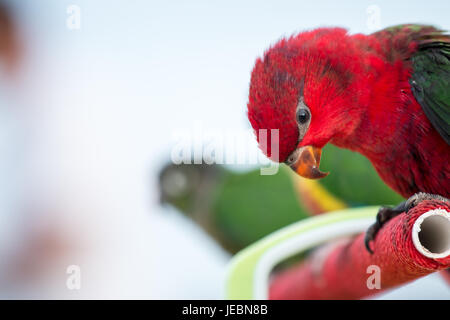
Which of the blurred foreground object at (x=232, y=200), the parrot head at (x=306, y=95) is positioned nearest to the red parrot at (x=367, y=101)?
the parrot head at (x=306, y=95)

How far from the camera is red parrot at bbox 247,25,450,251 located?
555mm

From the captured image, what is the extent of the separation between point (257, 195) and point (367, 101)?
0.42 metres

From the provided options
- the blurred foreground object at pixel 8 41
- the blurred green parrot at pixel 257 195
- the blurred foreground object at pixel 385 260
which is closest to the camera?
the blurred foreground object at pixel 385 260

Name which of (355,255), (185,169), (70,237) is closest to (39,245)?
(70,237)

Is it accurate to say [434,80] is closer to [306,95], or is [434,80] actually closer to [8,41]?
[306,95]

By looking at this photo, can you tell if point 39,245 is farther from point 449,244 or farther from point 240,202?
point 449,244

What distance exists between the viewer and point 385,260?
494mm

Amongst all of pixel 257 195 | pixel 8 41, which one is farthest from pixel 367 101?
pixel 8 41

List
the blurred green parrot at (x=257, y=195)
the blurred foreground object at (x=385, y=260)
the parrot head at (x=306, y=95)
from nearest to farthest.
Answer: the blurred foreground object at (x=385, y=260) < the parrot head at (x=306, y=95) < the blurred green parrot at (x=257, y=195)

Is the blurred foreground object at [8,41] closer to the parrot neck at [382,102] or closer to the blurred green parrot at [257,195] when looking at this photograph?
the blurred green parrot at [257,195]

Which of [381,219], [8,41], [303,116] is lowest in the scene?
[381,219]

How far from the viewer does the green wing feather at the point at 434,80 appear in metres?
0.61

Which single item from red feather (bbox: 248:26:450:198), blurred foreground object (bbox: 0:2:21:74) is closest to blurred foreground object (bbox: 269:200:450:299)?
red feather (bbox: 248:26:450:198)

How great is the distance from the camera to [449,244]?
0.42 meters
